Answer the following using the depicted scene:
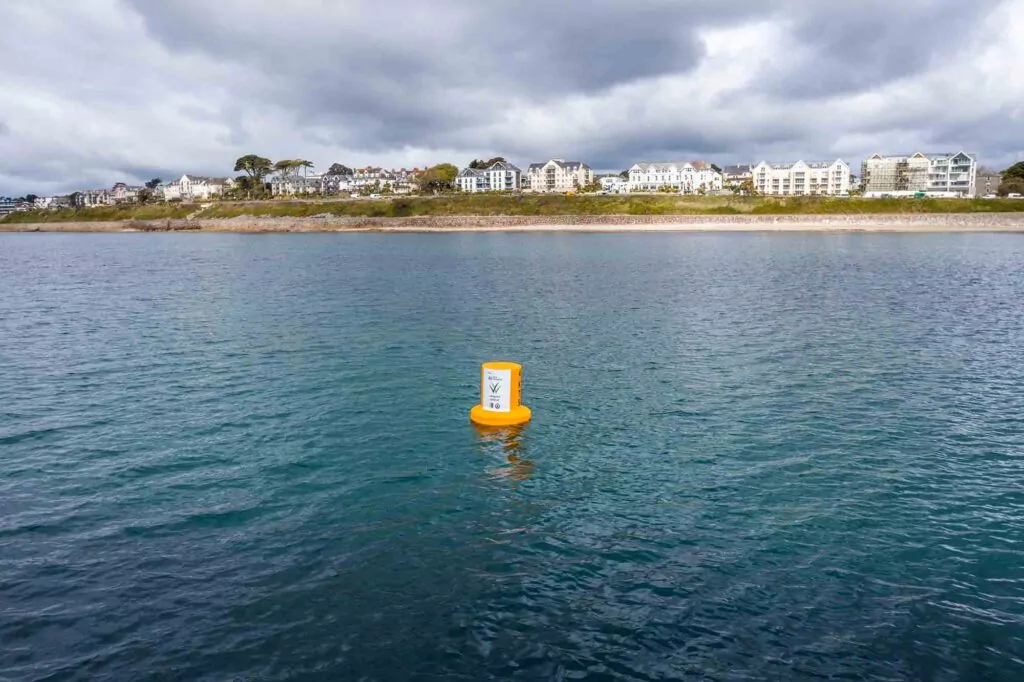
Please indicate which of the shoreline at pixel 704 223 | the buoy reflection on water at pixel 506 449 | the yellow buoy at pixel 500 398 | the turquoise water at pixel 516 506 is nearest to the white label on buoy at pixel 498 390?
the yellow buoy at pixel 500 398

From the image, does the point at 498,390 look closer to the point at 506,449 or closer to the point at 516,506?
the point at 506,449

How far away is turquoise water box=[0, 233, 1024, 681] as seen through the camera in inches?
423

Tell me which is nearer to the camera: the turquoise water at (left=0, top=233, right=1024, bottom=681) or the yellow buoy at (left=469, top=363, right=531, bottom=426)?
the turquoise water at (left=0, top=233, right=1024, bottom=681)

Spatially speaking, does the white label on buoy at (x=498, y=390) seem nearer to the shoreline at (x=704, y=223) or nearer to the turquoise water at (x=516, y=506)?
the turquoise water at (x=516, y=506)

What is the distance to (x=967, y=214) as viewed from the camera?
17012 cm

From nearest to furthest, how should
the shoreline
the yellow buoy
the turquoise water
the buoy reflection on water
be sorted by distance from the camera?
1. the turquoise water
2. the buoy reflection on water
3. the yellow buoy
4. the shoreline

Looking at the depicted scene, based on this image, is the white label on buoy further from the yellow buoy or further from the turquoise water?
the turquoise water

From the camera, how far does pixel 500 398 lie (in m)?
22.2

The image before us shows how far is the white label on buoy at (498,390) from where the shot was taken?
22000mm

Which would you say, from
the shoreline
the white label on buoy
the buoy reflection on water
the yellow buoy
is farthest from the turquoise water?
the shoreline

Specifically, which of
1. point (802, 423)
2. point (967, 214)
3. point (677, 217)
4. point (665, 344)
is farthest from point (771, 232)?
point (802, 423)

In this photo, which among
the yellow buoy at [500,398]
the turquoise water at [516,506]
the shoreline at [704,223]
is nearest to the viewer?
the turquoise water at [516,506]

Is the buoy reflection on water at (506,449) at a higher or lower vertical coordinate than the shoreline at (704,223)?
lower

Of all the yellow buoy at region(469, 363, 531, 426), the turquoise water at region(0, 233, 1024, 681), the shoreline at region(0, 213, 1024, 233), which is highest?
the shoreline at region(0, 213, 1024, 233)
